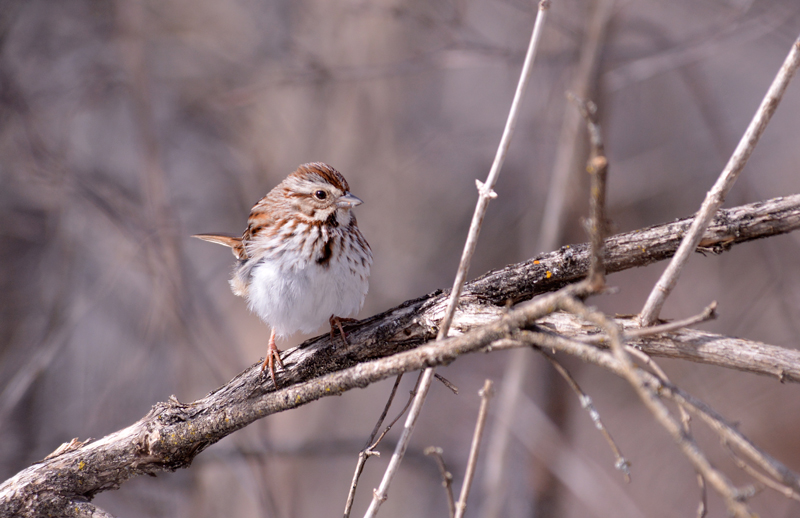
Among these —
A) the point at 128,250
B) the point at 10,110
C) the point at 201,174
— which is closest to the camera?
the point at 10,110

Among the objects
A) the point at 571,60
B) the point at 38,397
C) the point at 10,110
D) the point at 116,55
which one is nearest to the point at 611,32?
the point at 571,60

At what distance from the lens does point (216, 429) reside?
2336mm

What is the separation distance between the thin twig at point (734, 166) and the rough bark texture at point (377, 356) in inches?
12.8

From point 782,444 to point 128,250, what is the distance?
24.4ft

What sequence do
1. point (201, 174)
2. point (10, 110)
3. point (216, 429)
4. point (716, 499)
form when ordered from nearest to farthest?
point (216, 429) < point (10, 110) < point (716, 499) < point (201, 174)

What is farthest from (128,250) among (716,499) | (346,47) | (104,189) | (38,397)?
(716,499)

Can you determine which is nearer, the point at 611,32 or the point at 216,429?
the point at 216,429

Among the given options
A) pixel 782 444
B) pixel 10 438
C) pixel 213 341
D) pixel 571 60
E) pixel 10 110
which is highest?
pixel 10 110

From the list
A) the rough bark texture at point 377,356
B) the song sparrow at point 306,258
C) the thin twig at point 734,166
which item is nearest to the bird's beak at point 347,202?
the song sparrow at point 306,258

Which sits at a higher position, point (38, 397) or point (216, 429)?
point (38, 397)

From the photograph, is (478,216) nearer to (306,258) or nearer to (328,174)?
(306,258)

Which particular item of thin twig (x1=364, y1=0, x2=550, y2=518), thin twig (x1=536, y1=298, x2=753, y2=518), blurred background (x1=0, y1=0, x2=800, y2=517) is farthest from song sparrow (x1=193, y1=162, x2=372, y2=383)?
blurred background (x1=0, y1=0, x2=800, y2=517)

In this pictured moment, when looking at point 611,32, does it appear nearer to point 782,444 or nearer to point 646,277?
point 646,277

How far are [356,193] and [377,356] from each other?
422cm
